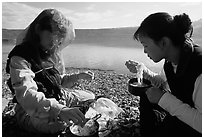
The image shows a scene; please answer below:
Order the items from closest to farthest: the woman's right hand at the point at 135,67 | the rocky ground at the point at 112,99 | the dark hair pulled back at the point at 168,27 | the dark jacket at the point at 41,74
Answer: the dark hair pulled back at the point at 168,27
the dark jacket at the point at 41,74
the rocky ground at the point at 112,99
the woman's right hand at the point at 135,67

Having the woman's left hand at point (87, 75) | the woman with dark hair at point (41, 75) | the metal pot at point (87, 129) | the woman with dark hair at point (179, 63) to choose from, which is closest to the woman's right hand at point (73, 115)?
the woman with dark hair at point (41, 75)

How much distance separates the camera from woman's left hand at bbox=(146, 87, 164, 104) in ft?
6.04

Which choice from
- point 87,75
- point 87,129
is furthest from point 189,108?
point 87,75

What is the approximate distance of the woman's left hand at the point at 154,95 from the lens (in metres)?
1.84

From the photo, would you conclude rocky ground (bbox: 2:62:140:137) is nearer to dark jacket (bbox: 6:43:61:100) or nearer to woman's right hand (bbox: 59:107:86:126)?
dark jacket (bbox: 6:43:61:100)

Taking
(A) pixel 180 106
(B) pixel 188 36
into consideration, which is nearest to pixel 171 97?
(A) pixel 180 106

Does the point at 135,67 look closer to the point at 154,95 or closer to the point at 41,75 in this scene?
the point at 154,95

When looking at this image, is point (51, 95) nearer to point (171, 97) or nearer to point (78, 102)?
point (78, 102)

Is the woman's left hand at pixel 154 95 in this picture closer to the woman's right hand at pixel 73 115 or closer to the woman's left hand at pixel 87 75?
the woman's right hand at pixel 73 115

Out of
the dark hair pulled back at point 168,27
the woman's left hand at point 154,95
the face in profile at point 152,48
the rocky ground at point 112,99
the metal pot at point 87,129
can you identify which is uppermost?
the dark hair pulled back at point 168,27

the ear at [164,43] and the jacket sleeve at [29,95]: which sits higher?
the ear at [164,43]

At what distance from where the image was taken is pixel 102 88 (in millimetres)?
3547

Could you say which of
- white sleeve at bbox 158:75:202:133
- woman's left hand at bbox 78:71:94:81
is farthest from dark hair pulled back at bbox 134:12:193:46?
woman's left hand at bbox 78:71:94:81

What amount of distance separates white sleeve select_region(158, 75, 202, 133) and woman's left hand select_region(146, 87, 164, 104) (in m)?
0.03
